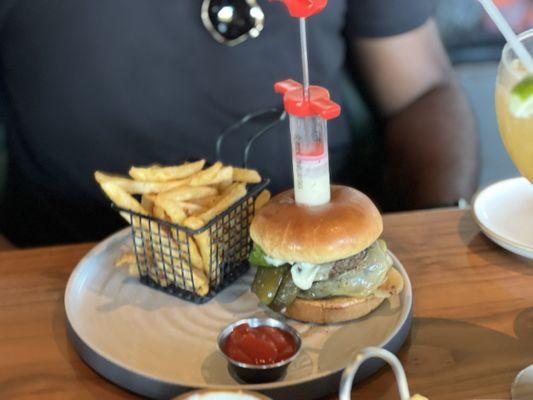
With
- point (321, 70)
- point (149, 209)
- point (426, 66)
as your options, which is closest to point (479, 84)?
point (426, 66)

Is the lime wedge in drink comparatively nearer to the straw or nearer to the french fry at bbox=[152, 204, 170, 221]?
the straw

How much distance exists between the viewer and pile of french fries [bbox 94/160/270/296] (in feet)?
4.71

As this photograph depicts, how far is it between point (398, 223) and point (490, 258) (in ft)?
0.74

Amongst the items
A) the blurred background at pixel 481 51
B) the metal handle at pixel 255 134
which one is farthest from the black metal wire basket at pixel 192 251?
the blurred background at pixel 481 51

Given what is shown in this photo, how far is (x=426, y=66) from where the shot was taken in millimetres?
2445

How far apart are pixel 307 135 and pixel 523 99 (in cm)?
37

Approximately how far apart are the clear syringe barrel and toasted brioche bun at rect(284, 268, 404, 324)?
0.19m

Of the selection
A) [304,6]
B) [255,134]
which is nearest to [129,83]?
[255,134]

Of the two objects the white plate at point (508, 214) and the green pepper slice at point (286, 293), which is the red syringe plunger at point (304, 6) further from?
the white plate at point (508, 214)

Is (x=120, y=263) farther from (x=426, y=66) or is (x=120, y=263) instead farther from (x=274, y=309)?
(x=426, y=66)

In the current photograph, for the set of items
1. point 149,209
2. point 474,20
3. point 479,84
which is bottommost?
point 479,84

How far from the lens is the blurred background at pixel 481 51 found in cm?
313

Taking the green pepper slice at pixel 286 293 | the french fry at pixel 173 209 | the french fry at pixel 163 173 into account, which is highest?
the french fry at pixel 163 173

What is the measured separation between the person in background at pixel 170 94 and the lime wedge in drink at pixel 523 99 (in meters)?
1.01
